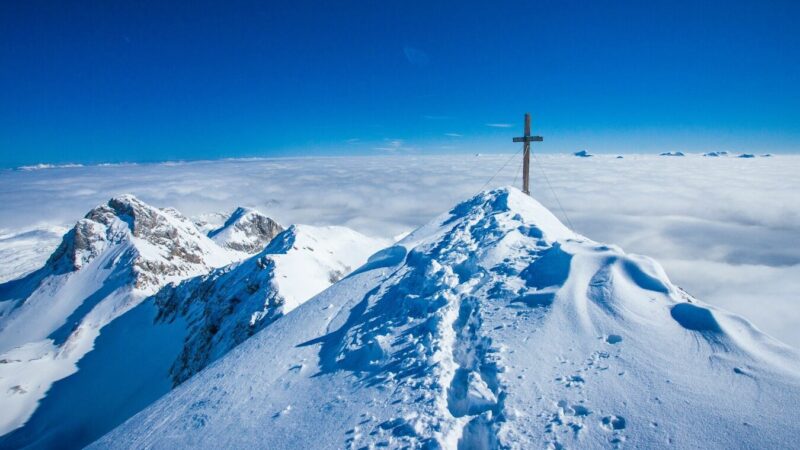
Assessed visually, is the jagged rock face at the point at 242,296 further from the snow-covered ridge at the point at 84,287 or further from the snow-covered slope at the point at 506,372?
the snow-covered slope at the point at 506,372

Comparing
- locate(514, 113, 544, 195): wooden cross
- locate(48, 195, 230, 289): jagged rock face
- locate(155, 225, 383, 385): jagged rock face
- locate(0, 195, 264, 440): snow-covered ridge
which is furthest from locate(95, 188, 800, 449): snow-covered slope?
locate(48, 195, 230, 289): jagged rock face

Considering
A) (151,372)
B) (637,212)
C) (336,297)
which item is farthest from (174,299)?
(637,212)

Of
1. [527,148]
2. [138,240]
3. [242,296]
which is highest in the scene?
[527,148]

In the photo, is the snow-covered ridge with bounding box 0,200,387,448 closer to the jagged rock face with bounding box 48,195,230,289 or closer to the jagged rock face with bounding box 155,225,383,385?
the jagged rock face with bounding box 155,225,383,385

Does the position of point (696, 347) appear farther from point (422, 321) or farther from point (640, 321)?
point (422, 321)

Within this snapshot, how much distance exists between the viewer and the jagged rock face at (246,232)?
359ft

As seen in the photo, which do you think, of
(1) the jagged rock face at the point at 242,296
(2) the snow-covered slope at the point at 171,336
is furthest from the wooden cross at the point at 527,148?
(2) the snow-covered slope at the point at 171,336

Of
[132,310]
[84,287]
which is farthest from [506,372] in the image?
[84,287]

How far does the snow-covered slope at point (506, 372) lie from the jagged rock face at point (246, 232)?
11003cm

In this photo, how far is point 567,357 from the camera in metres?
5.34

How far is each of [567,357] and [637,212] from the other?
186 metres

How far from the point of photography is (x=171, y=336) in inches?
1860

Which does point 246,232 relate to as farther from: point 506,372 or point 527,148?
point 506,372

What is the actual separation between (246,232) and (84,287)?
1871 inches
